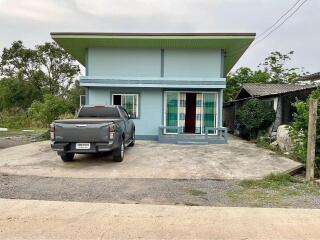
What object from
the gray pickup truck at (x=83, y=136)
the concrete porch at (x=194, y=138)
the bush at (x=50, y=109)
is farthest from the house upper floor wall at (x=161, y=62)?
the bush at (x=50, y=109)

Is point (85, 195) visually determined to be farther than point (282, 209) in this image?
Yes

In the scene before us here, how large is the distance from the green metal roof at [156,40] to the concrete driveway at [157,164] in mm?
5143

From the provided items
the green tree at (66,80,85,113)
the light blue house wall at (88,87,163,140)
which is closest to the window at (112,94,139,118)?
the light blue house wall at (88,87,163,140)

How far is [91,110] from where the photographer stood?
11.5m

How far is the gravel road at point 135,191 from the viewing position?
253 inches

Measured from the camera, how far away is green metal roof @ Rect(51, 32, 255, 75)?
563 inches

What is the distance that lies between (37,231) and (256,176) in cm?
607

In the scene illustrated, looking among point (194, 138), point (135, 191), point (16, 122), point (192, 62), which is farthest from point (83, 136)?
point (16, 122)

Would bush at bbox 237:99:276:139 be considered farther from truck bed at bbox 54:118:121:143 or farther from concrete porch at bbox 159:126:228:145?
truck bed at bbox 54:118:121:143

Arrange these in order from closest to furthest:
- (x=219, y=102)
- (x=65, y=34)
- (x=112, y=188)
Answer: (x=112, y=188) → (x=65, y=34) → (x=219, y=102)

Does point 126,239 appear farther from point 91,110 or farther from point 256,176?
point 91,110

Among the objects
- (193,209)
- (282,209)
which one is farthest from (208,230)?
(282,209)

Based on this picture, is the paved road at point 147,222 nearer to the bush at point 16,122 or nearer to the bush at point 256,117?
the bush at point 256,117

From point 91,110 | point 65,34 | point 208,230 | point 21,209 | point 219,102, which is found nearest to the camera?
point 208,230
